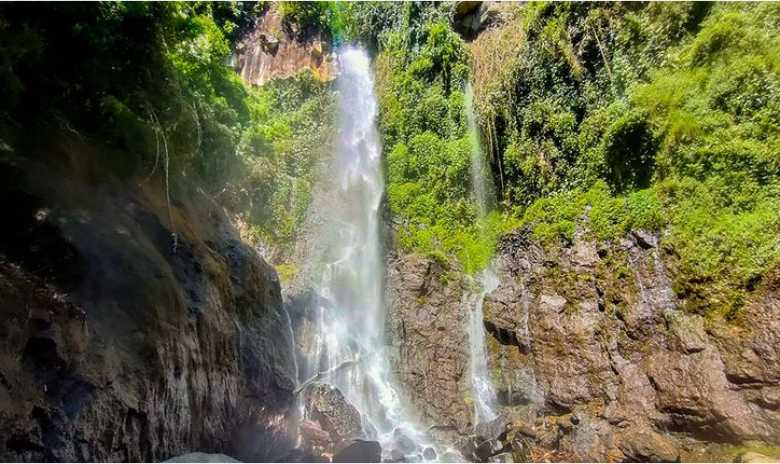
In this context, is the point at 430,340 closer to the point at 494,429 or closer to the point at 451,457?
the point at 494,429

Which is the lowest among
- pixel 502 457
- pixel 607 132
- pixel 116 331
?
pixel 502 457

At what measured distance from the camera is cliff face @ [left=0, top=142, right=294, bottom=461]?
5.48 meters

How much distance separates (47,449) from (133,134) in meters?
5.50

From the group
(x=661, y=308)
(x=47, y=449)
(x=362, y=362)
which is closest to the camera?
(x=47, y=449)

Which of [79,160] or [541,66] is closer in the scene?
[79,160]

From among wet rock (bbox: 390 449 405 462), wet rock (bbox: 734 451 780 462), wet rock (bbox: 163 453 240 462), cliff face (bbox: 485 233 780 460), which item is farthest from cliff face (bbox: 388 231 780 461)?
wet rock (bbox: 163 453 240 462)

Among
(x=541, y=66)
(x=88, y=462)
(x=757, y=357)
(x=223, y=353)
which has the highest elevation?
(x=541, y=66)

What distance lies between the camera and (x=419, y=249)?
53.8 ft

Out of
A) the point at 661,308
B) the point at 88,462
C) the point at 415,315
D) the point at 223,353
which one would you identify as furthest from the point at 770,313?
the point at 88,462

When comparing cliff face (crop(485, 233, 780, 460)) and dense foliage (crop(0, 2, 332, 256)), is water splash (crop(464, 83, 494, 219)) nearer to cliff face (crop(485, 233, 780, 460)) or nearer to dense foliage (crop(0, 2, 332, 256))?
cliff face (crop(485, 233, 780, 460))

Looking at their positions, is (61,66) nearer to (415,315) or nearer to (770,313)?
(415,315)

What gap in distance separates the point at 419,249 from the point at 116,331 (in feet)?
35.5

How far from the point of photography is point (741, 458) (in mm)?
8500

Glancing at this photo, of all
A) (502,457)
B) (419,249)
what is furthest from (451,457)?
(419,249)
